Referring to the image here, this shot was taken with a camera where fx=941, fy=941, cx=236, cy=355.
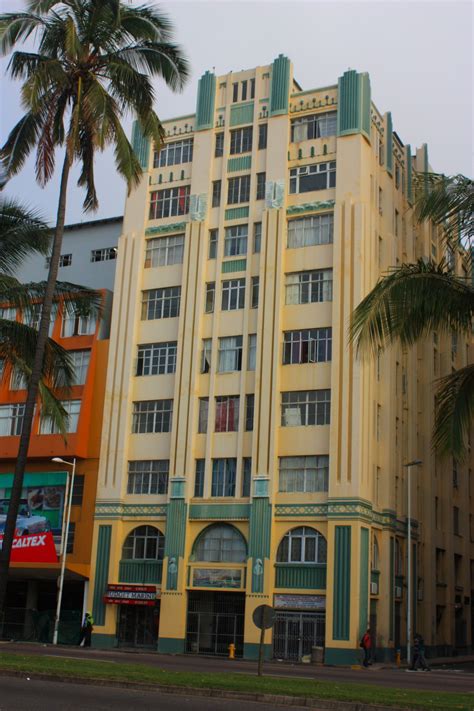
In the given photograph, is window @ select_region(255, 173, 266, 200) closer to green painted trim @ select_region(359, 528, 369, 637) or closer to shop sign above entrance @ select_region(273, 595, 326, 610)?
green painted trim @ select_region(359, 528, 369, 637)

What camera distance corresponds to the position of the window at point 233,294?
48.2m

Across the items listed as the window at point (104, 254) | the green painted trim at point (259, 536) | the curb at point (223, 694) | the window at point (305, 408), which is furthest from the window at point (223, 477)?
the curb at point (223, 694)

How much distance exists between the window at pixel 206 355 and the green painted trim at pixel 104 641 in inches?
544

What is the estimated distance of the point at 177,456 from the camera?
46750 mm

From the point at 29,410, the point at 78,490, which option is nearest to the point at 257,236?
the point at 78,490

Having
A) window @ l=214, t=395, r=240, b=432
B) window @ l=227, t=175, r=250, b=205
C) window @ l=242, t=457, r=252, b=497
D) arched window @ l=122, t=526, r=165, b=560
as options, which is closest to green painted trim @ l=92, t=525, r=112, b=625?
arched window @ l=122, t=526, r=165, b=560

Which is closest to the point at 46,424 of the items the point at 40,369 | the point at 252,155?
the point at 252,155

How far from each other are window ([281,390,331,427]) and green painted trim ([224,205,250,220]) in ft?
33.4

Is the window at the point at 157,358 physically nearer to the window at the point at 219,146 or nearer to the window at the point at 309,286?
the window at the point at 309,286

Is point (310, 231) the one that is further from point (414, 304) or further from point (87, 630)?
point (414, 304)

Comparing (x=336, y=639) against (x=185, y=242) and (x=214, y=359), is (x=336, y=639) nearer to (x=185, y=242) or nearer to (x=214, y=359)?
(x=214, y=359)

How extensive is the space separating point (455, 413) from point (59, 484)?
33740 millimetres

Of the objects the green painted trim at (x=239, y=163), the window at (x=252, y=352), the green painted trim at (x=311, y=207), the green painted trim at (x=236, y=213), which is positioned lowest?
the window at (x=252, y=352)

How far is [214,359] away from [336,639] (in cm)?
1491
